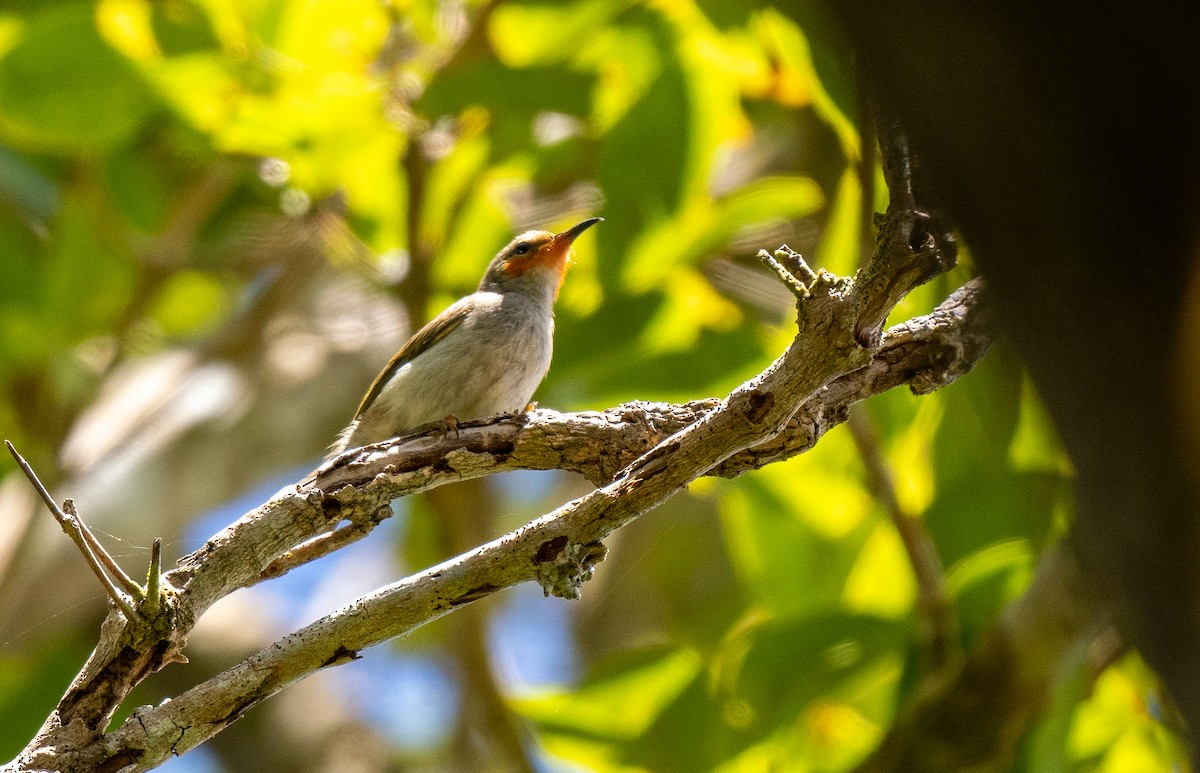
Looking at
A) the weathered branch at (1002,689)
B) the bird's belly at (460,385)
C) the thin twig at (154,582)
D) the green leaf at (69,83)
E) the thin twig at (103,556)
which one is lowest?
the weathered branch at (1002,689)

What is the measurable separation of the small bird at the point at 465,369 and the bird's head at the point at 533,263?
287 millimetres

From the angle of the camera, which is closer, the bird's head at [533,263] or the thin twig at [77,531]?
the thin twig at [77,531]

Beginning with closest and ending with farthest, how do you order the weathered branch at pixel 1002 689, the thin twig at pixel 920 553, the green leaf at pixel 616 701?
the weathered branch at pixel 1002 689 < the thin twig at pixel 920 553 < the green leaf at pixel 616 701

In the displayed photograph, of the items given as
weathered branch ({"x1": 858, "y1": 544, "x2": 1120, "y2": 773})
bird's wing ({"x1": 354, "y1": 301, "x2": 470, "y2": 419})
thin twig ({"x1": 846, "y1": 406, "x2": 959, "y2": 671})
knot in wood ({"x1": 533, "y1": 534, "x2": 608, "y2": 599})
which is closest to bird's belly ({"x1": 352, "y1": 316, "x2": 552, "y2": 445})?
bird's wing ({"x1": 354, "y1": 301, "x2": 470, "y2": 419})

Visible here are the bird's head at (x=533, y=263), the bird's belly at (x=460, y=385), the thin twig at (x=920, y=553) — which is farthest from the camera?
the bird's head at (x=533, y=263)

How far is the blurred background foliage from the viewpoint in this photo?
14.8ft

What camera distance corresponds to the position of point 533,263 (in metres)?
6.11

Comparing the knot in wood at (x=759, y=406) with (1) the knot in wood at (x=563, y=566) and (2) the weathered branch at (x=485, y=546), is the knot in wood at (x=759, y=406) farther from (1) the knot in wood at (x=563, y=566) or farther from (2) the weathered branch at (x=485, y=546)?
(1) the knot in wood at (x=563, y=566)

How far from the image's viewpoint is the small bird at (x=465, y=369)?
16.3 ft

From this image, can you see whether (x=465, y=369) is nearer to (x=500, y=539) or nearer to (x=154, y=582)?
(x=500, y=539)

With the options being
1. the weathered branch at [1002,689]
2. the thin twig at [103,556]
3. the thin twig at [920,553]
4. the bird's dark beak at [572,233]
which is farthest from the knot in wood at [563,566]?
the bird's dark beak at [572,233]

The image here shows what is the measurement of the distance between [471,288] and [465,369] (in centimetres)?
119

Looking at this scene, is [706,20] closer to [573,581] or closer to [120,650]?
[573,581]

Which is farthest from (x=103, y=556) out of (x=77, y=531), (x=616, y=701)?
(x=616, y=701)
